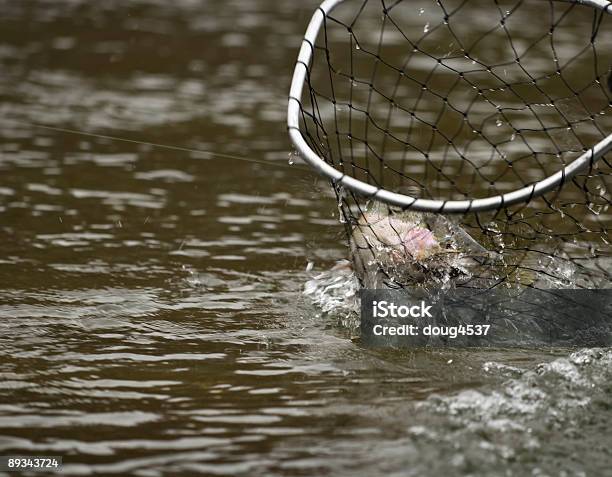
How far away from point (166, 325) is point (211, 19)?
8208 millimetres

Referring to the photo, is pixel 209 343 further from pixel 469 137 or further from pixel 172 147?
pixel 469 137

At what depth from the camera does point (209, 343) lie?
449 cm

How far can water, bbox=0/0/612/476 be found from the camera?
349cm

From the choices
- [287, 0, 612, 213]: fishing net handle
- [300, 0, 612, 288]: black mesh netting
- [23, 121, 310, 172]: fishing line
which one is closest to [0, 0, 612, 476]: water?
[23, 121, 310, 172]: fishing line

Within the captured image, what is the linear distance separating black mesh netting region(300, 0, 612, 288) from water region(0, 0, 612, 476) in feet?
1.56

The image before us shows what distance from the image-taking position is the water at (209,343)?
11.5ft

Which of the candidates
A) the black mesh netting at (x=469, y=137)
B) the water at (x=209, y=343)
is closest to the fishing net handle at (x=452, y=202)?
the black mesh netting at (x=469, y=137)

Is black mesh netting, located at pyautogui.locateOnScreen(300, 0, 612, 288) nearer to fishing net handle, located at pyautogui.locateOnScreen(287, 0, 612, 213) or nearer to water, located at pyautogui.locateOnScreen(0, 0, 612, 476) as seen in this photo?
fishing net handle, located at pyautogui.locateOnScreen(287, 0, 612, 213)

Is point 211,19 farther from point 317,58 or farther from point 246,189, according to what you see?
point 246,189

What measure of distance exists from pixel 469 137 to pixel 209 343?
4.26 meters

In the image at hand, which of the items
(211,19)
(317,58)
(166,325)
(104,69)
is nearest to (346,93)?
(317,58)

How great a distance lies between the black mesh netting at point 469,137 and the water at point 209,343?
1.56 feet

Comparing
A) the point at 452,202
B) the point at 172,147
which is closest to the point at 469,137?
the point at 172,147

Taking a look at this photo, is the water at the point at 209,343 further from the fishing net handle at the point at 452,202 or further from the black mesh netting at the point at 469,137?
the fishing net handle at the point at 452,202
